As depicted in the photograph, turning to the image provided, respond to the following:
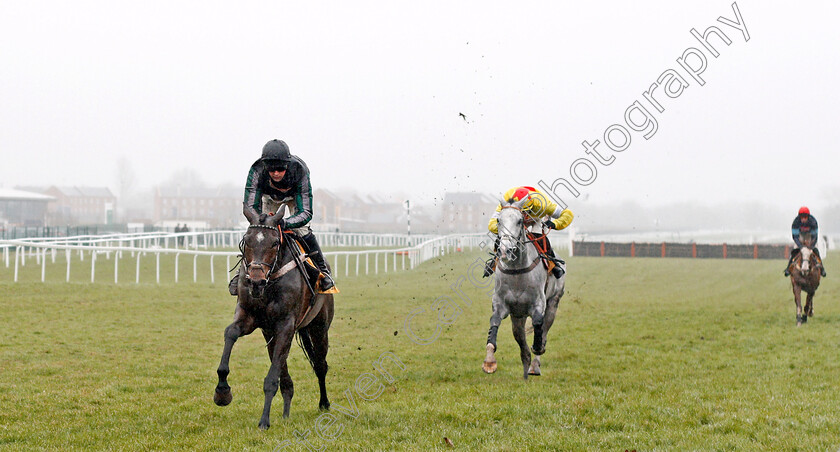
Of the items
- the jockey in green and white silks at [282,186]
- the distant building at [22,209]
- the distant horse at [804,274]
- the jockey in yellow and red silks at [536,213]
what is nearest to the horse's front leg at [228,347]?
the jockey in green and white silks at [282,186]

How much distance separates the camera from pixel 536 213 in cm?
859

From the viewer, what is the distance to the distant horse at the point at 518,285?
7414mm

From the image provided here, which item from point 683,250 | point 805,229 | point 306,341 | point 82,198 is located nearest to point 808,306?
point 805,229

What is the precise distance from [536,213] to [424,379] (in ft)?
7.56

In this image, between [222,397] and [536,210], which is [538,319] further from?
[222,397]

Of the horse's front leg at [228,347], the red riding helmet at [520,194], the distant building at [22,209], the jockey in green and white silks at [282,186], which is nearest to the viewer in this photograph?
the horse's front leg at [228,347]

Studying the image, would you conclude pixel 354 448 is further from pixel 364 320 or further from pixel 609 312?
pixel 609 312

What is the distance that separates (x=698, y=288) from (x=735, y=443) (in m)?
17.8

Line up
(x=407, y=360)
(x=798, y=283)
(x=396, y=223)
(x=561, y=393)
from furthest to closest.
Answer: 1. (x=396, y=223)
2. (x=798, y=283)
3. (x=407, y=360)
4. (x=561, y=393)

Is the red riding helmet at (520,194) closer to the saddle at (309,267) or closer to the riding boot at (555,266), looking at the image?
the riding boot at (555,266)

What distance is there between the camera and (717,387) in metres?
7.51

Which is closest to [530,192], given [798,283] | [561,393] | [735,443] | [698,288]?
[561,393]

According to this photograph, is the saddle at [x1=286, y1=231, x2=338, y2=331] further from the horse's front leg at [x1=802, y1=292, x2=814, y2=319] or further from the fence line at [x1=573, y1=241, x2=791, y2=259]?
the fence line at [x1=573, y1=241, x2=791, y2=259]

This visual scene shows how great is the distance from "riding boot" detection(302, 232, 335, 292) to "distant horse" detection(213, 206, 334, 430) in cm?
13
